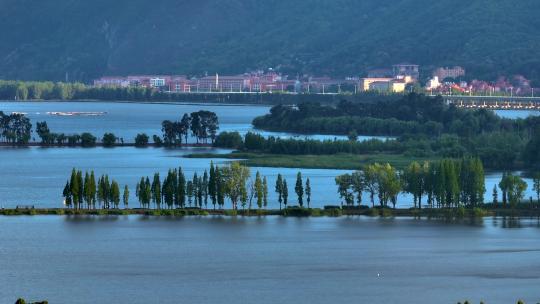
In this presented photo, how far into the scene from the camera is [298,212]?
44969mm

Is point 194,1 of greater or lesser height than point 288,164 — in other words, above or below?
above

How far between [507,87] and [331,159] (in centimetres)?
6687

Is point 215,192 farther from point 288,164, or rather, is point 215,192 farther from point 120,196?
point 288,164

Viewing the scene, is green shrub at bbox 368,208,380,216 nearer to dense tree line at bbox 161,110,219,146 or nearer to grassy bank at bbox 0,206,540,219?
grassy bank at bbox 0,206,540,219

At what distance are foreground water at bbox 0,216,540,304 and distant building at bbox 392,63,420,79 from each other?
316 feet

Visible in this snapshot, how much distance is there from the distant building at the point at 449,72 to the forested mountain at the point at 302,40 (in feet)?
3.38

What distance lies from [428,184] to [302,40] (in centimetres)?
12484

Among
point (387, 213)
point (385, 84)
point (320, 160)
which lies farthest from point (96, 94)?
point (387, 213)

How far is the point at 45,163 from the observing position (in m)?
62.8

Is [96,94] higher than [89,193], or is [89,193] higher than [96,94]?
[96,94]

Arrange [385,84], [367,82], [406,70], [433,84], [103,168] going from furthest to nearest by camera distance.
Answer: [406,70] < [367,82] < [385,84] < [433,84] < [103,168]

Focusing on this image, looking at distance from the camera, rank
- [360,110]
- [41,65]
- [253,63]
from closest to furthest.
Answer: [360,110] → [253,63] → [41,65]

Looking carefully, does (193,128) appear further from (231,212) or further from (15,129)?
(231,212)

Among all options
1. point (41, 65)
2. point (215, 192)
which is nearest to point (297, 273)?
point (215, 192)
